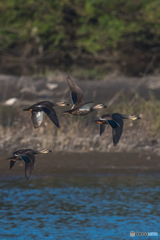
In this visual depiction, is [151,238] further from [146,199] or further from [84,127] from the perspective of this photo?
[84,127]

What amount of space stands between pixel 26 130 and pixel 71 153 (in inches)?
61.9

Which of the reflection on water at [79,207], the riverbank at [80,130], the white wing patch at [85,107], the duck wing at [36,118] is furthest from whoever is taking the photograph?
the riverbank at [80,130]

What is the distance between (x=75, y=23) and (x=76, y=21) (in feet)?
0.77

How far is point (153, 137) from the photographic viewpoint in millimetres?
13117

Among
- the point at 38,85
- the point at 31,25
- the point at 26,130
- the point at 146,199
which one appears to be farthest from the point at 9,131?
the point at 31,25

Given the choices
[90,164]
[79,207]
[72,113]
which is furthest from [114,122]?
[90,164]

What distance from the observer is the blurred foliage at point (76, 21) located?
27.5m

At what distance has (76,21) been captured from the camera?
30484 millimetres

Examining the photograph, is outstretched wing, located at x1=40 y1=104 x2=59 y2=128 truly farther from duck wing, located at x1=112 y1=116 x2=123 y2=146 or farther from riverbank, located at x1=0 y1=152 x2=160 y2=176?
riverbank, located at x1=0 y1=152 x2=160 y2=176

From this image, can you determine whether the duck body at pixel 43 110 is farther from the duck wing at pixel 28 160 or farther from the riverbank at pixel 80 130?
the riverbank at pixel 80 130

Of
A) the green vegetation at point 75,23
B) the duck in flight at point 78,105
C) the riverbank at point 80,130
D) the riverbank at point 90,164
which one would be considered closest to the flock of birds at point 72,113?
the duck in flight at point 78,105

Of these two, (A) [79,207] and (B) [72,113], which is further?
(A) [79,207]

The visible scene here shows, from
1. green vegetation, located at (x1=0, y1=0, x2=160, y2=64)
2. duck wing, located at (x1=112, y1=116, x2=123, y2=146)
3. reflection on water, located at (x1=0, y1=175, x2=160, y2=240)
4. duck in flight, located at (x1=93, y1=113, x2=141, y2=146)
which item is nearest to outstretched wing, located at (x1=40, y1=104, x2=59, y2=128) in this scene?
duck in flight, located at (x1=93, y1=113, x2=141, y2=146)

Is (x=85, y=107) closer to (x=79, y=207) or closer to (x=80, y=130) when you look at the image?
(x=79, y=207)
